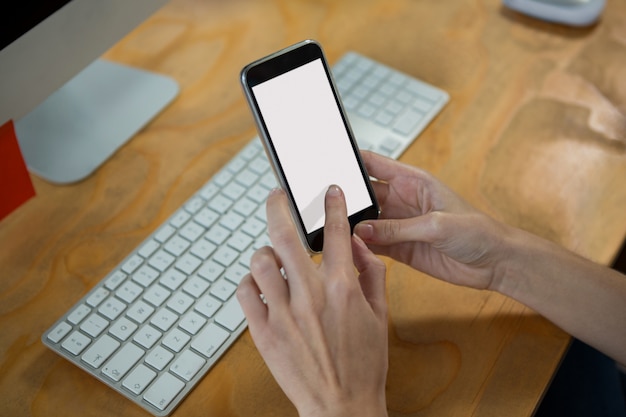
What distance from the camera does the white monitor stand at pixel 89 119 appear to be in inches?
33.8

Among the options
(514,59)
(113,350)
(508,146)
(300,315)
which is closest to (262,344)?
(300,315)

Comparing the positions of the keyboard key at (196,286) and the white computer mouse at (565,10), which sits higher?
the white computer mouse at (565,10)

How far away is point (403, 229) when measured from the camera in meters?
0.66

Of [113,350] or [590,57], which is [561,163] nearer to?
[590,57]

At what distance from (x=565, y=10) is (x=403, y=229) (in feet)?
1.71

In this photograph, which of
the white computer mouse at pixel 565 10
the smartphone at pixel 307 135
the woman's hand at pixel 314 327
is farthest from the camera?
the white computer mouse at pixel 565 10

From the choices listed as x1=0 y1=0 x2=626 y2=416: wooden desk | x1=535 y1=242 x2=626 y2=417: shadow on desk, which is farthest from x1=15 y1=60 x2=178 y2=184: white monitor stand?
x1=535 y1=242 x2=626 y2=417: shadow on desk

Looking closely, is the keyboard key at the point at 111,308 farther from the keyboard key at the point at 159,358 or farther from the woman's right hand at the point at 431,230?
the woman's right hand at the point at 431,230

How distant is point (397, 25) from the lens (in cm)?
103

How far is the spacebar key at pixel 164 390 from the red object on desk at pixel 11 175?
28cm

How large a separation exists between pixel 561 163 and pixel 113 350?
0.54m

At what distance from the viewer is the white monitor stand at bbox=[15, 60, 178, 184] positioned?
2.81 ft

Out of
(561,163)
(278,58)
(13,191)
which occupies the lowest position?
(561,163)

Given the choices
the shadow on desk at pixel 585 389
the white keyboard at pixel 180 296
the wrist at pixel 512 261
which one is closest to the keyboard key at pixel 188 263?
the white keyboard at pixel 180 296
